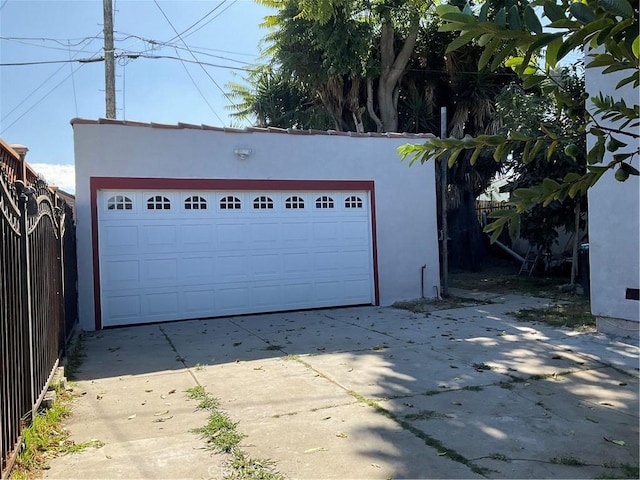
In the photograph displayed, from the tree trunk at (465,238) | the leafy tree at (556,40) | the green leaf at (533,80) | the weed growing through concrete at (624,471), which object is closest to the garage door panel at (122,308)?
the weed growing through concrete at (624,471)

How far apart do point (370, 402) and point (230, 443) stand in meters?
1.41

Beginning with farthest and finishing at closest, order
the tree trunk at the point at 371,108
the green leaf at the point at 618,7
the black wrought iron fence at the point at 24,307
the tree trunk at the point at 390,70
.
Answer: the tree trunk at the point at 371,108, the tree trunk at the point at 390,70, the black wrought iron fence at the point at 24,307, the green leaf at the point at 618,7

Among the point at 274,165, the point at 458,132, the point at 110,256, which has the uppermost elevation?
the point at 458,132

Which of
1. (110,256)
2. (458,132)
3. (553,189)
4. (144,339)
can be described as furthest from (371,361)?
(458,132)

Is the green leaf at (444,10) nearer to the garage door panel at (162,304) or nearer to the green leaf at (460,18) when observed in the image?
the green leaf at (460,18)

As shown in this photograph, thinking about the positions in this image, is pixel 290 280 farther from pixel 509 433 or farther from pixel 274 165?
pixel 509 433

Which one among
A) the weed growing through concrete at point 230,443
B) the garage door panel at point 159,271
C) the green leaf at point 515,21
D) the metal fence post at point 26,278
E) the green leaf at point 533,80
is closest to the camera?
the green leaf at point 515,21

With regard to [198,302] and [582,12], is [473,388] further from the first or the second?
[198,302]

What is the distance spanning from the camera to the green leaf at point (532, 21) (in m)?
1.63

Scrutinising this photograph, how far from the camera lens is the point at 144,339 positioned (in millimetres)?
7723

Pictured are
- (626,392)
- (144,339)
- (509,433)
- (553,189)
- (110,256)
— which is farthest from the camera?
(110,256)

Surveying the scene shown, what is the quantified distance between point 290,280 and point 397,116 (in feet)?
26.4

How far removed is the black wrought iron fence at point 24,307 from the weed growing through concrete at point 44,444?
0.09 metres

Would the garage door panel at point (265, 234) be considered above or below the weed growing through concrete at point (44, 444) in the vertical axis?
above
